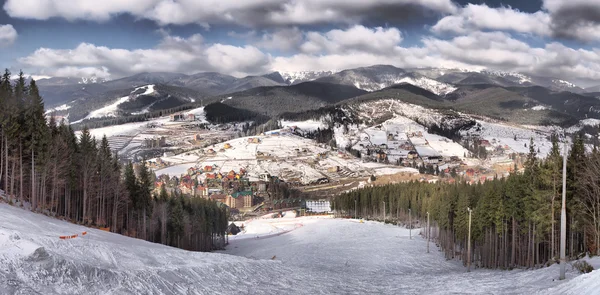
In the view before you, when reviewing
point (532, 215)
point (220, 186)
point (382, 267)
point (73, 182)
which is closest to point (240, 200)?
point (220, 186)

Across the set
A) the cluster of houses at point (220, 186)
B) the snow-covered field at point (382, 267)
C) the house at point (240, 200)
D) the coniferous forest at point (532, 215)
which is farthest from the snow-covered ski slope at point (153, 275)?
the house at point (240, 200)

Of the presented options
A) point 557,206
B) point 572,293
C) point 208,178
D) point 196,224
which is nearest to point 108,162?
point 196,224

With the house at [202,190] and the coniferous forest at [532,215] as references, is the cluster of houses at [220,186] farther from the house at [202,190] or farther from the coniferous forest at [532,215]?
the coniferous forest at [532,215]

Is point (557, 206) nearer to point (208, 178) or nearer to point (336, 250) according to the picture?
point (336, 250)

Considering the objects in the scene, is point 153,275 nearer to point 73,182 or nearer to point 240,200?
point 73,182

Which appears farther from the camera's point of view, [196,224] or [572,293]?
[196,224]

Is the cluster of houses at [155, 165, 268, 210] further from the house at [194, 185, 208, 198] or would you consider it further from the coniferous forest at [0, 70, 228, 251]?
the coniferous forest at [0, 70, 228, 251]

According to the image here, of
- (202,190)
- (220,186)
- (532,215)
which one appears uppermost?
(532,215)

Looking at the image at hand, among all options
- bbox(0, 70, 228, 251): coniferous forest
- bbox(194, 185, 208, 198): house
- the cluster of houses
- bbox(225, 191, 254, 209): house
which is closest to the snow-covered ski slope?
bbox(0, 70, 228, 251): coniferous forest
